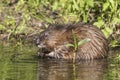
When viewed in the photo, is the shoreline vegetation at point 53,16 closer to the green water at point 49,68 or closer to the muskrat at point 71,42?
the muskrat at point 71,42

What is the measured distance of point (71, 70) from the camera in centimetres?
792

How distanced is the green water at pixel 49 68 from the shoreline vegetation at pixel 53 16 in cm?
132

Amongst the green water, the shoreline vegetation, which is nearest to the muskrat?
the green water

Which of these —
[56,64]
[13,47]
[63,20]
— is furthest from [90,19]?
[56,64]

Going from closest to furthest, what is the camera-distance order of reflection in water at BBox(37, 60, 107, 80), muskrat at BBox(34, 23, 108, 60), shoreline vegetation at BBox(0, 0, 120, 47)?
1. reflection in water at BBox(37, 60, 107, 80)
2. muskrat at BBox(34, 23, 108, 60)
3. shoreline vegetation at BBox(0, 0, 120, 47)

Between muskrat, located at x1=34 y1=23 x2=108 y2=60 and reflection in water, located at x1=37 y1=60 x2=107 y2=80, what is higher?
muskrat, located at x1=34 y1=23 x2=108 y2=60

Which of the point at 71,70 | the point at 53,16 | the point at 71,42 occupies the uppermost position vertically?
the point at 53,16

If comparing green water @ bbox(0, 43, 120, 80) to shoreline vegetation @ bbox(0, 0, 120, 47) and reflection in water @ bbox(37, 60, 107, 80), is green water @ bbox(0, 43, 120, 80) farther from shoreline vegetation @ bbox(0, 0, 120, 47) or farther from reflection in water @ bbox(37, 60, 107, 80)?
shoreline vegetation @ bbox(0, 0, 120, 47)

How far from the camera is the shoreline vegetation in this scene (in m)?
10.9

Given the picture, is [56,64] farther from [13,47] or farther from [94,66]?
[13,47]

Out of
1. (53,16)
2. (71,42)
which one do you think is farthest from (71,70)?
(53,16)

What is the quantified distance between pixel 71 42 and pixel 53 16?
282 centimetres

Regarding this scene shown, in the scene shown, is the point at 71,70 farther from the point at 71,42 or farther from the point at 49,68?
the point at 71,42

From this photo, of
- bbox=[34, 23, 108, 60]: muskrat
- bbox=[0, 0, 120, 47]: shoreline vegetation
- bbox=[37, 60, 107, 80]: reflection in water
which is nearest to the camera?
bbox=[37, 60, 107, 80]: reflection in water
